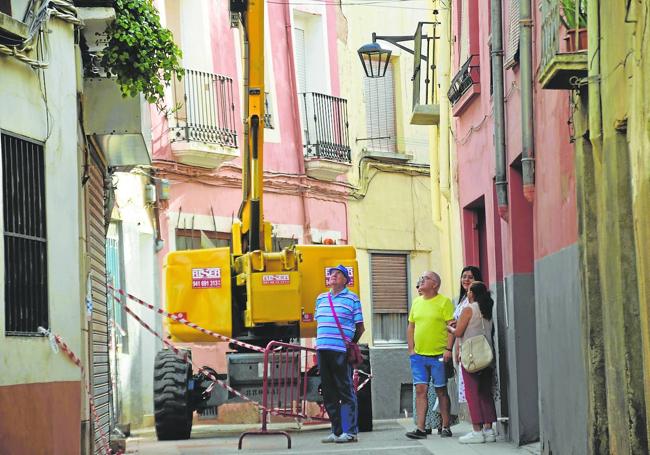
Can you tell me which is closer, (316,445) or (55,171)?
(55,171)

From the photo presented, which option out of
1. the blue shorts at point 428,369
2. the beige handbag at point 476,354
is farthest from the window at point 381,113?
the beige handbag at point 476,354

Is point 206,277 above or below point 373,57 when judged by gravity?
below

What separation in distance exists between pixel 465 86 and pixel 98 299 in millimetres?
5188

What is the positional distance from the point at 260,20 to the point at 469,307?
225 inches

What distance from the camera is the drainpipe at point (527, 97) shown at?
14.3m

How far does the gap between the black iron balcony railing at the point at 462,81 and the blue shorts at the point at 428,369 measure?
3.59 meters

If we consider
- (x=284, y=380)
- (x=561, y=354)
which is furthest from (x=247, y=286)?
(x=561, y=354)

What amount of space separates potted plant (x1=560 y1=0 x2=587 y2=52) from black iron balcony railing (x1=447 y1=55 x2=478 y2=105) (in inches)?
269

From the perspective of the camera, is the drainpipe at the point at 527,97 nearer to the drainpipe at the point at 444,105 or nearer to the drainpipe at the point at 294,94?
the drainpipe at the point at 444,105

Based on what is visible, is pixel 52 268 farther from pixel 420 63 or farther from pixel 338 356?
pixel 420 63

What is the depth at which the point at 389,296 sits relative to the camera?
31234mm

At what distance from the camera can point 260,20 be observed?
20.6 meters

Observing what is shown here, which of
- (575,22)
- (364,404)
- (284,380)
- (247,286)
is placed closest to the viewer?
(575,22)

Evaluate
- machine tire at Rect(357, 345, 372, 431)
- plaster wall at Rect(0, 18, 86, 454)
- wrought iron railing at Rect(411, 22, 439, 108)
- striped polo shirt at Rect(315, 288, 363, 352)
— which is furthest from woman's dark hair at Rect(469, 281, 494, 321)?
wrought iron railing at Rect(411, 22, 439, 108)
